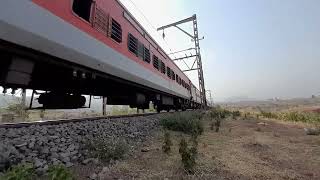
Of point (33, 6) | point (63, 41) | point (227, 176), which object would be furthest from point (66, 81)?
point (227, 176)

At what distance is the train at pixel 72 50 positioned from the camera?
434cm

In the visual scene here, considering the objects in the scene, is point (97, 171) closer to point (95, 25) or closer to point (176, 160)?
point (176, 160)

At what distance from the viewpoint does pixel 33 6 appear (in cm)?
441

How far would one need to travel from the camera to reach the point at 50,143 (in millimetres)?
5137

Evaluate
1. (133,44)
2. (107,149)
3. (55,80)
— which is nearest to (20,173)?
(107,149)

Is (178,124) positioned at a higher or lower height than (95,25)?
lower

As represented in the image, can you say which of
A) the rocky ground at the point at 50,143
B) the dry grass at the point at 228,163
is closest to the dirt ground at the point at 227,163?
the dry grass at the point at 228,163

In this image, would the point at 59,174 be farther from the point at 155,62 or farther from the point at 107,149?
the point at 155,62

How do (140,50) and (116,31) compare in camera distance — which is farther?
(140,50)

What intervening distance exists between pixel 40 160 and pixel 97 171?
0.89 metres

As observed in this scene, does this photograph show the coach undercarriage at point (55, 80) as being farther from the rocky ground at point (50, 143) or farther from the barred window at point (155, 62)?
the barred window at point (155, 62)

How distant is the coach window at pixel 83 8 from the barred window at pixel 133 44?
2.48m

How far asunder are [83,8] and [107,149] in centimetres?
316

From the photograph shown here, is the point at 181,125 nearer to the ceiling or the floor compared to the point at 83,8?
nearer to the floor
